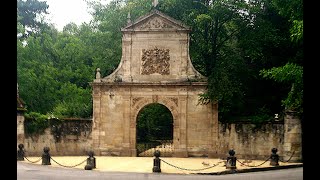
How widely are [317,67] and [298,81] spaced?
13.2m

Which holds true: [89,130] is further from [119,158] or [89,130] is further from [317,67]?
[317,67]

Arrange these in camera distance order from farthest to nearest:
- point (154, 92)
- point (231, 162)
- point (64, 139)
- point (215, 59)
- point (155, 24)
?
point (215, 59), point (64, 139), point (155, 24), point (154, 92), point (231, 162)

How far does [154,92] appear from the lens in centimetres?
2416

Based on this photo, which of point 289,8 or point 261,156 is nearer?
point 289,8

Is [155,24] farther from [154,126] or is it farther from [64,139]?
[154,126]

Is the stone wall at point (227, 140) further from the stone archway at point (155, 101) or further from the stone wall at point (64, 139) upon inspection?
the stone archway at point (155, 101)

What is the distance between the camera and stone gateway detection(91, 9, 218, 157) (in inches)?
942

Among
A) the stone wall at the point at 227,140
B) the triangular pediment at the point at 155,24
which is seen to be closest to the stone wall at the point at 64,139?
the stone wall at the point at 227,140

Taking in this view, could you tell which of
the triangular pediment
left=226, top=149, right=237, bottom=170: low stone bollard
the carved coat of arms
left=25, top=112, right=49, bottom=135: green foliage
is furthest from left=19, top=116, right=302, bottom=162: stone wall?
the triangular pediment

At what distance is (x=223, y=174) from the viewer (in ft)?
56.6

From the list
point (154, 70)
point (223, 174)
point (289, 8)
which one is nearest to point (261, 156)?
point (223, 174)

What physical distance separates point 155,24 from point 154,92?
4.20m

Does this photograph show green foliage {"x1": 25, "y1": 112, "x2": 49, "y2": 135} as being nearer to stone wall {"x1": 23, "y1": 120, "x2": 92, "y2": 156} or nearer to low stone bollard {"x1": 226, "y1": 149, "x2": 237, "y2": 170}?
stone wall {"x1": 23, "y1": 120, "x2": 92, "y2": 156}

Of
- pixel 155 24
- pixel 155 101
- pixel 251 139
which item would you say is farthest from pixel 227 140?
pixel 155 24
